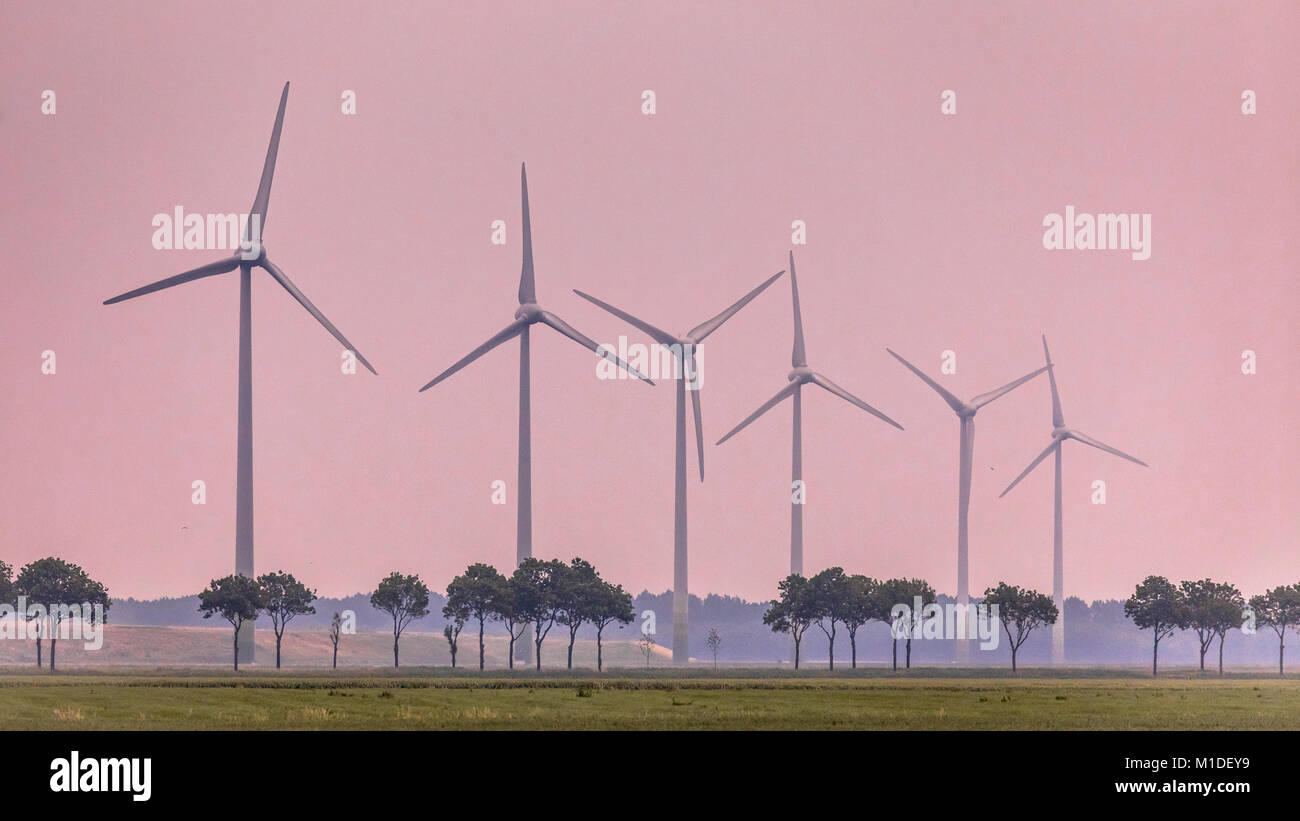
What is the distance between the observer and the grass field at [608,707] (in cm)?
8469

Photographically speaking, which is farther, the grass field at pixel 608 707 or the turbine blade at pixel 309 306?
the turbine blade at pixel 309 306

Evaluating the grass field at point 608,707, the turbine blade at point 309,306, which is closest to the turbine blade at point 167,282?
the turbine blade at point 309,306

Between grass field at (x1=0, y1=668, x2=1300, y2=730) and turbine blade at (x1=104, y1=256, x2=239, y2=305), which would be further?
turbine blade at (x1=104, y1=256, x2=239, y2=305)

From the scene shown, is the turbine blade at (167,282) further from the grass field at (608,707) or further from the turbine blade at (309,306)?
the grass field at (608,707)

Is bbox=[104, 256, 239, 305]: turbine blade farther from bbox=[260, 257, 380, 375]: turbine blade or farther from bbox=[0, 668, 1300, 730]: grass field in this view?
bbox=[0, 668, 1300, 730]: grass field

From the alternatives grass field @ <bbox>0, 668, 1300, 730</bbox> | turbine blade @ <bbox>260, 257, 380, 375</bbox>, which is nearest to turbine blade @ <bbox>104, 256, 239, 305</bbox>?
turbine blade @ <bbox>260, 257, 380, 375</bbox>

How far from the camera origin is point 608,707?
9850 centimetres

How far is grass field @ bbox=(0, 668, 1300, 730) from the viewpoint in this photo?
8469 centimetres

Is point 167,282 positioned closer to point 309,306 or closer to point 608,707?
point 309,306
